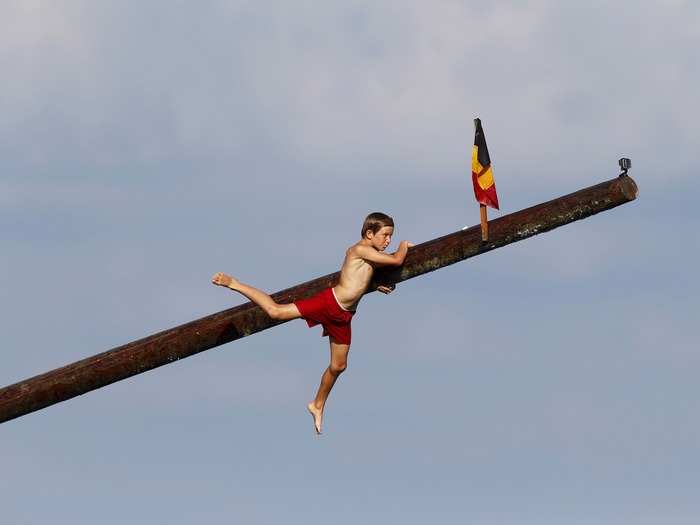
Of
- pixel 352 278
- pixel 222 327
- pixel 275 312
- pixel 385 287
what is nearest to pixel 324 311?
pixel 352 278

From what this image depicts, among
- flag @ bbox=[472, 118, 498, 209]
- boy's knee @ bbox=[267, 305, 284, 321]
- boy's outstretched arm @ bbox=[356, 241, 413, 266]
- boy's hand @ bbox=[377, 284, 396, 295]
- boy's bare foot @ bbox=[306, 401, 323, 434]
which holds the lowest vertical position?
boy's bare foot @ bbox=[306, 401, 323, 434]

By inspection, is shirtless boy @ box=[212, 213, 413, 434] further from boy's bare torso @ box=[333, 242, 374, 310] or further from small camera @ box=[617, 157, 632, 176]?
small camera @ box=[617, 157, 632, 176]

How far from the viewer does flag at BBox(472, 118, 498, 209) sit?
531 inches

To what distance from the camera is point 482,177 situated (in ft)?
44.5

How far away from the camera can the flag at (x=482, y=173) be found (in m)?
13.5

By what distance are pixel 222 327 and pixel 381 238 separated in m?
2.04

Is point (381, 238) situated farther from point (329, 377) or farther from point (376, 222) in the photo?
point (329, 377)

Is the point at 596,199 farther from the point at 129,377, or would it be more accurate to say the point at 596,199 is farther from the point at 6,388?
the point at 6,388

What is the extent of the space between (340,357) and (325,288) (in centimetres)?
94

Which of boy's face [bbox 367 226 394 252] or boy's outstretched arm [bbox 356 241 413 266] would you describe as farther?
boy's face [bbox 367 226 394 252]

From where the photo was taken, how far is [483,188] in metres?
13.5

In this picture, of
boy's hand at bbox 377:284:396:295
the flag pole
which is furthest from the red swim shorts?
the flag pole

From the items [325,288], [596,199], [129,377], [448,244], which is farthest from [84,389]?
[596,199]

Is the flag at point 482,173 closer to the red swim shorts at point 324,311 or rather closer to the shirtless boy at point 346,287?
the shirtless boy at point 346,287
